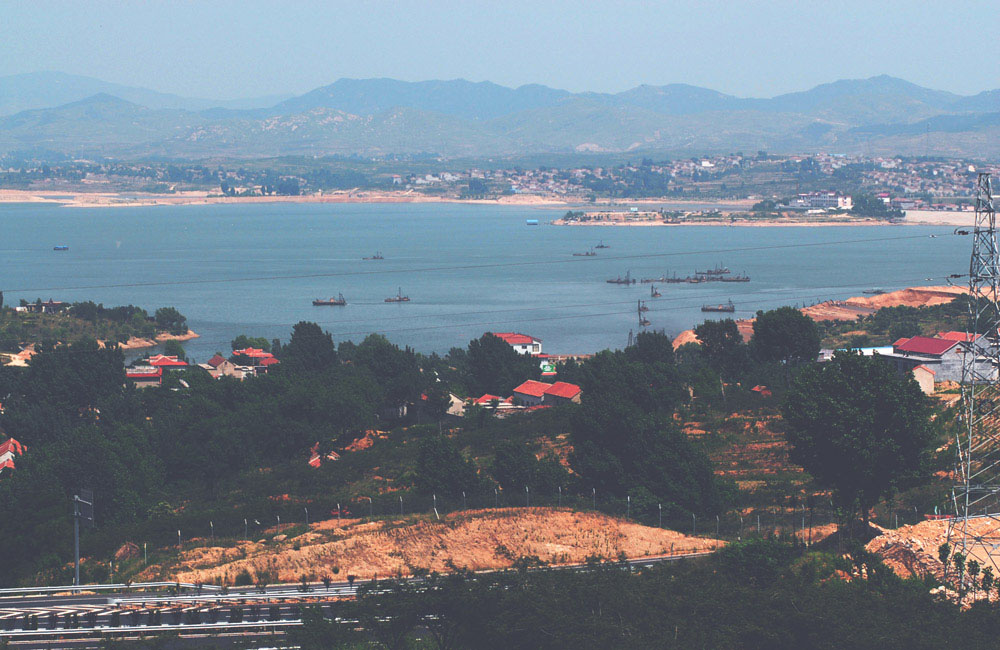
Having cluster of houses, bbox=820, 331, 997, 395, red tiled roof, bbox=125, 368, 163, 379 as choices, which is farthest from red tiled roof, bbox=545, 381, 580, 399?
red tiled roof, bbox=125, 368, 163, 379

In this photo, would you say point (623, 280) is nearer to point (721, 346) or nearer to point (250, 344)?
point (250, 344)

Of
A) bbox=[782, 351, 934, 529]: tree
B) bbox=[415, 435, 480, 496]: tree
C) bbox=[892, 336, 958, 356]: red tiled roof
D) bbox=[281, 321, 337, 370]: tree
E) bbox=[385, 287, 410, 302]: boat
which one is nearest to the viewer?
bbox=[782, 351, 934, 529]: tree

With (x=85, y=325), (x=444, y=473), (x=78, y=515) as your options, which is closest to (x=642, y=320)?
(x=85, y=325)

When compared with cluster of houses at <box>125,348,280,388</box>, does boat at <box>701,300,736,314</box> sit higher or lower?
lower

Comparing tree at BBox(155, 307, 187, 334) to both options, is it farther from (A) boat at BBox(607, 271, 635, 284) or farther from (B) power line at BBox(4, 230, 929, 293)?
(A) boat at BBox(607, 271, 635, 284)

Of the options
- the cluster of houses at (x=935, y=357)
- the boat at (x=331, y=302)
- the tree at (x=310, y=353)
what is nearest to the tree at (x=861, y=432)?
the cluster of houses at (x=935, y=357)

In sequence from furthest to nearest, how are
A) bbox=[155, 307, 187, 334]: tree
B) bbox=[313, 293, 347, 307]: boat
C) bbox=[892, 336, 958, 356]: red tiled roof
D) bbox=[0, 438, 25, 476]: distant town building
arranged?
bbox=[313, 293, 347, 307]: boat, bbox=[155, 307, 187, 334]: tree, bbox=[892, 336, 958, 356]: red tiled roof, bbox=[0, 438, 25, 476]: distant town building

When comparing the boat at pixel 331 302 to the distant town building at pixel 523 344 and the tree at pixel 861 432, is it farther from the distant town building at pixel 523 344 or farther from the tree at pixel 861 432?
the tree at pixel 861 432
